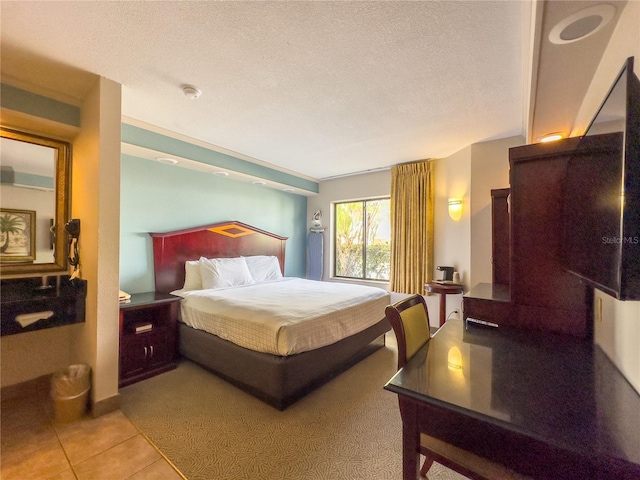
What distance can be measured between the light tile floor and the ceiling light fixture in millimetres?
2562

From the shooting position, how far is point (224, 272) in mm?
3561

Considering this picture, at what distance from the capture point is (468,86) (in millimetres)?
2084

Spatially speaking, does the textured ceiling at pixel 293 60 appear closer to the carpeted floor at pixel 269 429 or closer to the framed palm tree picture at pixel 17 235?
the framed palm tree picture at pixel 17 235

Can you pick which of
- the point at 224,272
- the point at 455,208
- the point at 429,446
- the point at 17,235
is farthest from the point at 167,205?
the point at 455,208

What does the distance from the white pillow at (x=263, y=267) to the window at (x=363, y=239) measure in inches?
54.5

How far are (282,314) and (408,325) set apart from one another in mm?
1187

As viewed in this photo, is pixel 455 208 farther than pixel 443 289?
Yes

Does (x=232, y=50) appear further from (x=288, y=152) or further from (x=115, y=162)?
(x=288, y=152)

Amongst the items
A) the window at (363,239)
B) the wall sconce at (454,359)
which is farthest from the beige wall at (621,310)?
the window at (363,239)

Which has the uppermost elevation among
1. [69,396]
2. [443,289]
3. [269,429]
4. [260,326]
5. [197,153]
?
[197,153]

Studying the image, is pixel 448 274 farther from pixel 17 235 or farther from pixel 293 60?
pixel 17 235

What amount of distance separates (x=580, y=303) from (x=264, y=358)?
6.79ft

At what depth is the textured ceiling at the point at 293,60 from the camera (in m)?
1.43

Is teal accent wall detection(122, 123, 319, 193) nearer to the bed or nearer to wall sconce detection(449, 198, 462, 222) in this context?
the bed
